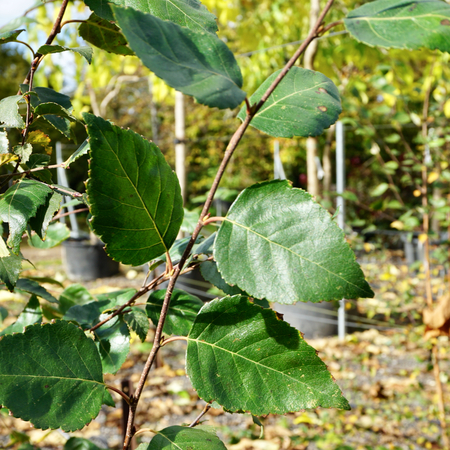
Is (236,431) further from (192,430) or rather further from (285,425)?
(192,430)

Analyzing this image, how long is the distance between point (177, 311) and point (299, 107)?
0.30m

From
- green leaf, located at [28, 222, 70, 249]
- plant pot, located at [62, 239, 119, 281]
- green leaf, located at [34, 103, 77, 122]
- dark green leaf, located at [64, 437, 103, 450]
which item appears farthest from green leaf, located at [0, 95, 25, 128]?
plant pot, located at [62, 239, 119, 281]

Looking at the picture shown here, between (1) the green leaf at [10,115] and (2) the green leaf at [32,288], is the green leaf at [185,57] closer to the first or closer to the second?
(1) the green leaf at [10,115]

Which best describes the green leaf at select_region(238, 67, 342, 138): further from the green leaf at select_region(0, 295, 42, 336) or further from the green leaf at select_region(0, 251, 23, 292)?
the green leaf at select_region(0, 295, 42, 336)

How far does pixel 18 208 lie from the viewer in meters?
0.45

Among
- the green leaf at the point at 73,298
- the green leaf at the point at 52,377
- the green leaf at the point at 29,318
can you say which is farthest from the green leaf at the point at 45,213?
the green leaf at the point at 73,298

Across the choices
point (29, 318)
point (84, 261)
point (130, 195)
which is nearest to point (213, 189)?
point (130, 195)

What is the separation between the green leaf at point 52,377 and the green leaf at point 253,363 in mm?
110

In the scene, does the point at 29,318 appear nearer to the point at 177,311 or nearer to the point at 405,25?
the point at 177,311

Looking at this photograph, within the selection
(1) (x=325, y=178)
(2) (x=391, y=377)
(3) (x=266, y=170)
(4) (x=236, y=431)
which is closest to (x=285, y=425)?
(4) (x=236, y=431)

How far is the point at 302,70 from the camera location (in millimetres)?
446

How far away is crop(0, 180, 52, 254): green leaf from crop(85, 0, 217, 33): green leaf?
0.21 metres

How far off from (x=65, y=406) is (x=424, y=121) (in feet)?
7.50

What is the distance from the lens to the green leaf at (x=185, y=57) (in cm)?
30
